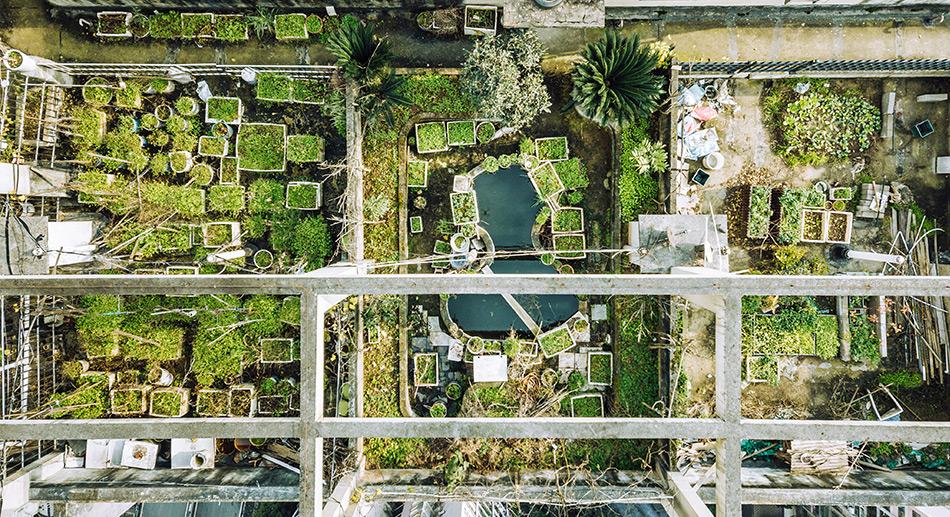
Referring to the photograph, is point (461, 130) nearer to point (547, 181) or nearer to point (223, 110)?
point (547, 181)

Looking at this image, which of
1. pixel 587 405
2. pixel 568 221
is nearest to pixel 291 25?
pixel 568 221

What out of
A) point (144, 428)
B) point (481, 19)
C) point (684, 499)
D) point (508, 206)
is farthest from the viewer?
point (508, 206)

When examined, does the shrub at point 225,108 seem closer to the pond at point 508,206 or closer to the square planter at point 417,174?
the square planter at point 417,174

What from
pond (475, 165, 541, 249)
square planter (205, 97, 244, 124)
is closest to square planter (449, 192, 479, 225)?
pond (475, 165, 541, 249)

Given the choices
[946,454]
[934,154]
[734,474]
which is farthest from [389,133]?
[946,454]

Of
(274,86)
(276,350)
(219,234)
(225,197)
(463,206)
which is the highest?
(274,86)

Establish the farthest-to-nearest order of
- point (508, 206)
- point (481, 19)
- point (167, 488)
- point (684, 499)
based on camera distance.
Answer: point (508, 206)
point (481, 19)
point (167, 488)
point (684, 499)
